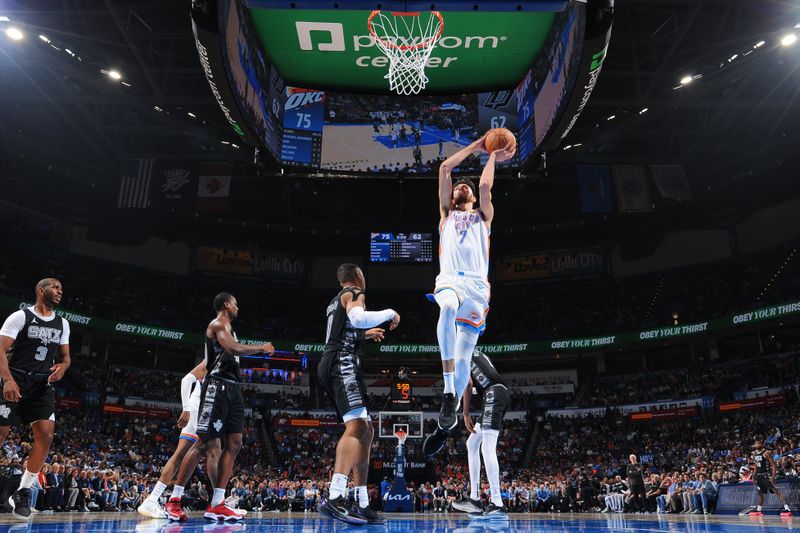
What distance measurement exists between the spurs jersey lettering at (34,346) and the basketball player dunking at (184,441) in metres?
1.50

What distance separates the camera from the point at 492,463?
624cm

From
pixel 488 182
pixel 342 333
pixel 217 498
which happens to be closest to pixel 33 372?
pixel 217 498

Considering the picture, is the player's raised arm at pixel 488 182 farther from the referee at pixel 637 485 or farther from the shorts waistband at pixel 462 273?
the referee at pixel 637 485

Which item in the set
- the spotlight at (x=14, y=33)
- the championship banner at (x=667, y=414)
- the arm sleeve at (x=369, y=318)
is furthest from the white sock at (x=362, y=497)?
the championship banner at (x=667, y=414)

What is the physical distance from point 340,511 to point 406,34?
10491 mm

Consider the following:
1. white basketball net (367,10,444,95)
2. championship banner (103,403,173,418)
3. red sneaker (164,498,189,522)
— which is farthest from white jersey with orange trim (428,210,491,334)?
championship banner (103,403,173,418)

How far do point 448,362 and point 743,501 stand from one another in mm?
14029

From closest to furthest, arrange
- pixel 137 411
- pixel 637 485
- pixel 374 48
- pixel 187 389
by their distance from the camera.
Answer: pixel 187 389 → pixel 374 48 → pixel 637 485 → pixel 137 411

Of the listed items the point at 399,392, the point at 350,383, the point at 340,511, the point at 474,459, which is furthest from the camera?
the point at 399,392

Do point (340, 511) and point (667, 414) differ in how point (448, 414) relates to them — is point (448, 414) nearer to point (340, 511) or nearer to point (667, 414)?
point (340, 511)

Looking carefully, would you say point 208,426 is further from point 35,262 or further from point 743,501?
point 35,262

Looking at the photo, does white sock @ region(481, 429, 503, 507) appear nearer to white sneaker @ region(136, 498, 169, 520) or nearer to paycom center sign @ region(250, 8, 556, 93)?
white sneaker @ region(136, 498, 169, 520)

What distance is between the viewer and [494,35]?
13.1 metres

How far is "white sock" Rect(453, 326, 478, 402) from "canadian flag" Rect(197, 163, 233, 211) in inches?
823
